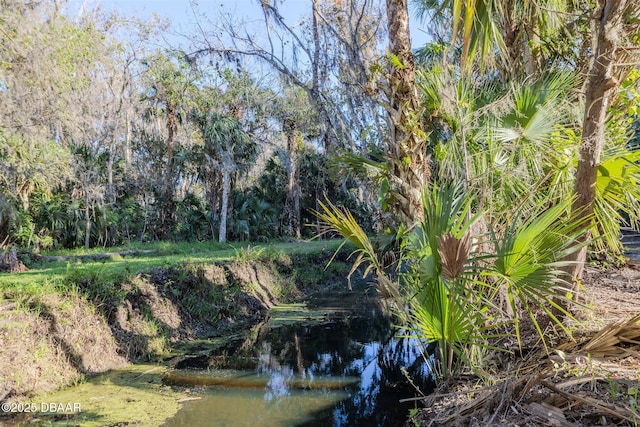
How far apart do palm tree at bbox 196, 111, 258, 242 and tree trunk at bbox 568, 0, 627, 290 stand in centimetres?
1652

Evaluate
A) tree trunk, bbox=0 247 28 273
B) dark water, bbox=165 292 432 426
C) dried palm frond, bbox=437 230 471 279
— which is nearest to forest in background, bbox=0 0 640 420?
dried palm frond, bbox=437 230 471 279

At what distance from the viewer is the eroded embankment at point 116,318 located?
565 centimetres

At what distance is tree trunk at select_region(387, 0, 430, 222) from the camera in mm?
5082

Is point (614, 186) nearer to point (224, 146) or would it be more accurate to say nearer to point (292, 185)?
point (224, 146)

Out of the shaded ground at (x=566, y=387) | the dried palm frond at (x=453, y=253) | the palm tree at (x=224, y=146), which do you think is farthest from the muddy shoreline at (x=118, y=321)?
the palm tree at (x=224, y=146)

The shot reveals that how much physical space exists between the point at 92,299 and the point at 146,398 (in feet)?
7.29

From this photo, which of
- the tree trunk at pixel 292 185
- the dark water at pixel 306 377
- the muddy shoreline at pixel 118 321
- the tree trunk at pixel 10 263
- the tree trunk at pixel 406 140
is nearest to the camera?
the tree trunk at pixel 406 140

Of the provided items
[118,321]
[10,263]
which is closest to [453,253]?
[118,321]

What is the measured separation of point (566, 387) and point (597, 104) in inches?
103

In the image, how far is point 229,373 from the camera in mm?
6820

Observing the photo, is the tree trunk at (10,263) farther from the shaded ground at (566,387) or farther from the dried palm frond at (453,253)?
the dried palm frond at (453,253)

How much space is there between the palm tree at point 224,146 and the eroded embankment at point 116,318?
28.4 feet

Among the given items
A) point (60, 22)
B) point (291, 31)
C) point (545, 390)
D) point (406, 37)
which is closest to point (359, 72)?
point (291, 31)

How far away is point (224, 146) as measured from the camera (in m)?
19.7
